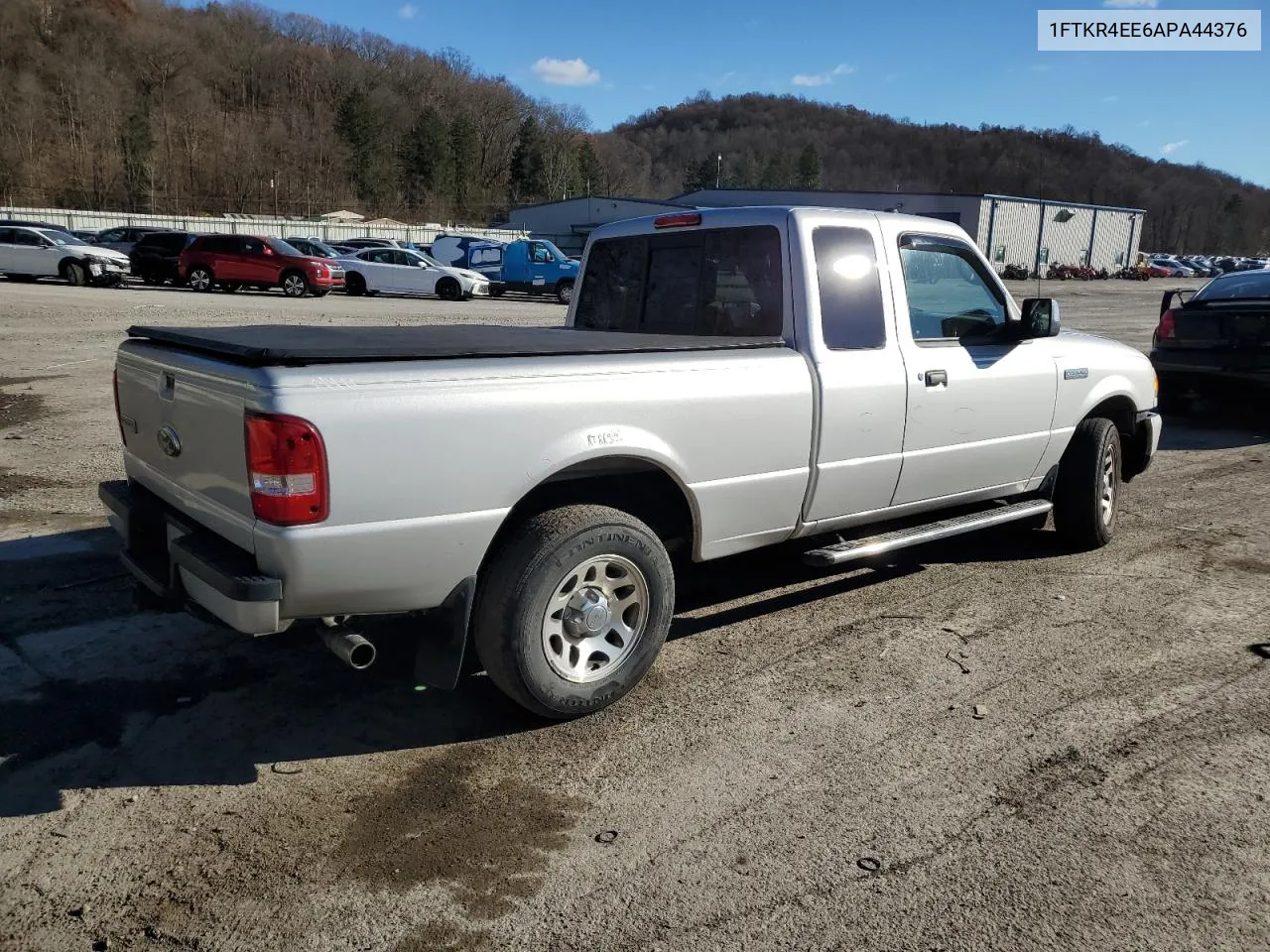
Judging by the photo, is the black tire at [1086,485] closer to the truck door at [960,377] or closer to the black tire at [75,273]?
the truck door at [960,377]

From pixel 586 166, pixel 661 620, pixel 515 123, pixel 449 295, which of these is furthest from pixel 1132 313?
pixel 515 123

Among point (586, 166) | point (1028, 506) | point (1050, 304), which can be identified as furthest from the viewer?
point (586, 166)

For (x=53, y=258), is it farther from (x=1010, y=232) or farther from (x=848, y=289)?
(x=1010, y=232)

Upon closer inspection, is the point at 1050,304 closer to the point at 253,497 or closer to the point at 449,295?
the point at 253,497

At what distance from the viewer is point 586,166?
417 feet

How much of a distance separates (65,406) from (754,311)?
791 centimetres

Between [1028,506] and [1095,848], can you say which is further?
[1028,506]

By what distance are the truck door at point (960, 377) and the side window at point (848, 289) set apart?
16cm

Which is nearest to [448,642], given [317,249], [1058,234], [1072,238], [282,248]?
[282,248]

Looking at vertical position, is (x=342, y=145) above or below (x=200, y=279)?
above

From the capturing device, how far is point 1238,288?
10352mm

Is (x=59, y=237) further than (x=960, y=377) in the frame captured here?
Yes

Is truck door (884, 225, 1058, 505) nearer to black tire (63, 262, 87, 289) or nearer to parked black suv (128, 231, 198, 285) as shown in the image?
parked black suv (128, 231, 198, 285)

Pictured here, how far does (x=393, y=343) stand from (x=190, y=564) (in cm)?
104
